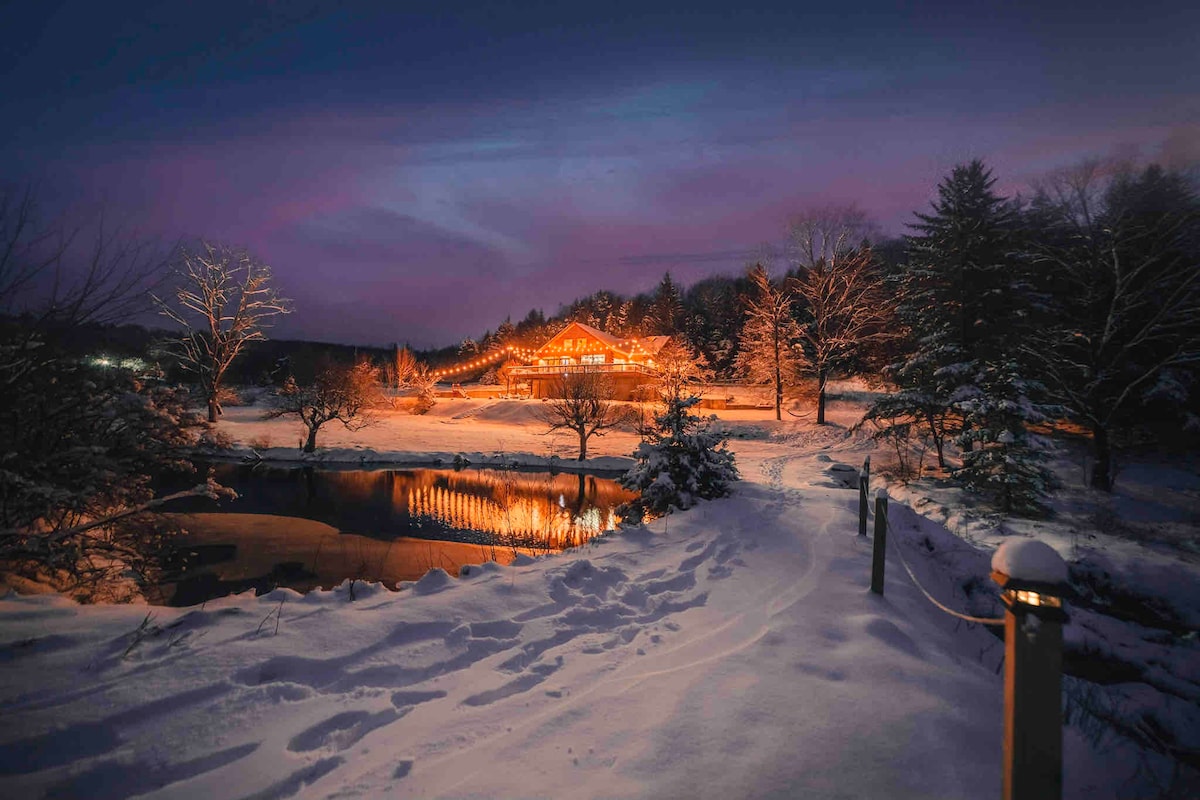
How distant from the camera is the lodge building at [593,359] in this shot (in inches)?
1630

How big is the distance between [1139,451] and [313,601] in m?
22.4

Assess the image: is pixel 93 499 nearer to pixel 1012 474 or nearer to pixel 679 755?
pixel 679 755

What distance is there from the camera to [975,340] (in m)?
15.2

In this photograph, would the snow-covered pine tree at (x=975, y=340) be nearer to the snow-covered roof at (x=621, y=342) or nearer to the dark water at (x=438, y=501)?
the dark water at (x=438, y=501)

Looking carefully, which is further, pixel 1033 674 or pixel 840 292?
pixel 840 292

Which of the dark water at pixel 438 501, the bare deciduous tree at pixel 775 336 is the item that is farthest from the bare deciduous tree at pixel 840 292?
the dark water at pixel 438 501

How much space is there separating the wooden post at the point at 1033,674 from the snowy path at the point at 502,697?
573mm

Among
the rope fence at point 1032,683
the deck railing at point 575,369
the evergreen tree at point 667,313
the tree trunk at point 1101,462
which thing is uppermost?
the evergreen tree at point 667,313

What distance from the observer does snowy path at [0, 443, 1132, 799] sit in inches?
94.4

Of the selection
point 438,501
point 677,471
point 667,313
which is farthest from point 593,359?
point 677,471

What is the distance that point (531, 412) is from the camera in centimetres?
3494

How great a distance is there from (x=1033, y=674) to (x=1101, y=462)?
16846mm

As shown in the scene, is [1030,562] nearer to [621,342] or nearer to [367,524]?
[367,524]

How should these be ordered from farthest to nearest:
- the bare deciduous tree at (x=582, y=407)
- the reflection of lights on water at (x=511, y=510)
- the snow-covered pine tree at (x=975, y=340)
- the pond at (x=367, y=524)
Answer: the bare deciduous tree at (x=582, y=407), the reflection of lights on water at (x=511, y=510), the snow-covered pine tree at (x=975, y=340), the pond at (x=367, y=524)
